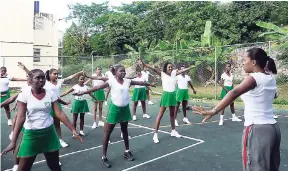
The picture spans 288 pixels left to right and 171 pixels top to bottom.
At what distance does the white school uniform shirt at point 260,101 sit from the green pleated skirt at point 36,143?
85.5 inches

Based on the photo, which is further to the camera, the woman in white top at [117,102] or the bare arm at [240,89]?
the woman in white top at [117,102]

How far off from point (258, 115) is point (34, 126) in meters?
2.38

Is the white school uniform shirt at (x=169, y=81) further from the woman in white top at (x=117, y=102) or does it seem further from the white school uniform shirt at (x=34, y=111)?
the white school uniform shirt at (x=34, y=111)

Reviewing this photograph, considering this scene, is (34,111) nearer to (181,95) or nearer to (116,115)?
(116,115)

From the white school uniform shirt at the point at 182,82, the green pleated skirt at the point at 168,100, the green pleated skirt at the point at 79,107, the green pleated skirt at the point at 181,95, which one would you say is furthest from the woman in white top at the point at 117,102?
the white school uniform shirt at the point at 182,82

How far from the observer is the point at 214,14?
20047mm

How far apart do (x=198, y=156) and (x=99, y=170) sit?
6.01ft

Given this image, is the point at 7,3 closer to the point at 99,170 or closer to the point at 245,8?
the point at 245,8

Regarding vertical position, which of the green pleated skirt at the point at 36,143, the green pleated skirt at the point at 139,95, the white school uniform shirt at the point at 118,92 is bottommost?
the green pleated skirt at the point at 36,143

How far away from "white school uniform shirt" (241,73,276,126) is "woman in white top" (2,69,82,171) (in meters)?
2.18

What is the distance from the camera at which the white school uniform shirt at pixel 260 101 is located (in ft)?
8.30

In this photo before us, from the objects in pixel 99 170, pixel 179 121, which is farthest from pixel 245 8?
pixel 99 170

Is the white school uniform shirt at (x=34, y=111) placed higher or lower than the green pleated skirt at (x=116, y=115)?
higher

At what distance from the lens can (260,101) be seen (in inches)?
101
